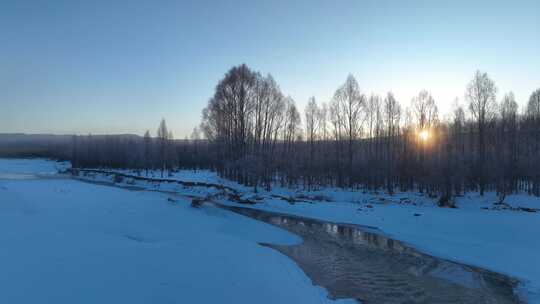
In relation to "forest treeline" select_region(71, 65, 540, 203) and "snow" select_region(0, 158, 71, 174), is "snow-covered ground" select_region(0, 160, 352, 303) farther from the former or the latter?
"snow" select_region(0, 158, 71, 174)

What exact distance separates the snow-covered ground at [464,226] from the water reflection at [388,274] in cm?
80

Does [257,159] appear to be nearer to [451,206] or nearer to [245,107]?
[245,107]

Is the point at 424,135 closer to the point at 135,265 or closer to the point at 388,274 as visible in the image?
the point at 388,274

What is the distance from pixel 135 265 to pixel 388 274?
25.7 feet

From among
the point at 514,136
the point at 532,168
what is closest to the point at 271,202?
the point at 532,168

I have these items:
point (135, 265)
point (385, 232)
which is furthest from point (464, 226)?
point (135, 265)

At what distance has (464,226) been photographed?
1684cm

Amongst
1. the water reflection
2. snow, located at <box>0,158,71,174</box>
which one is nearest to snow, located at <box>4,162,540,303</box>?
the water reflection

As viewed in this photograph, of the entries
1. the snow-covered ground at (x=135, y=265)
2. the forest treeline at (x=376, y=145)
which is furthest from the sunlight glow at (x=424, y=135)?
the snow-covered ground at (x=135, y=265)

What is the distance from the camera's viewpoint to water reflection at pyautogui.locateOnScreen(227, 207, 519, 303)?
8383mm

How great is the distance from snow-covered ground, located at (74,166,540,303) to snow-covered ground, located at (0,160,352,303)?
685 cm

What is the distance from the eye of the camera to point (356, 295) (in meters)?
8.20

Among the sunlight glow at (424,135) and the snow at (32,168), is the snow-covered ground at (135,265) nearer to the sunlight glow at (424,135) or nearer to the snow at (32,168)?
the sunlight glow at (424,135)

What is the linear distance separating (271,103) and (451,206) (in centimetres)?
2394
